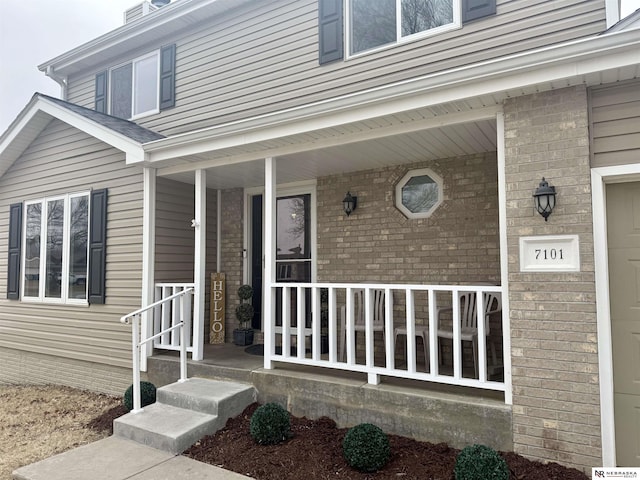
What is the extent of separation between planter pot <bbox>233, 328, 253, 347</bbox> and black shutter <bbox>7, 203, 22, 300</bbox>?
3.72 m

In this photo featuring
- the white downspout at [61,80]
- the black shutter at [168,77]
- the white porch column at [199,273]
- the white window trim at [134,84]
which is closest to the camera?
the white porch column at [199,273]

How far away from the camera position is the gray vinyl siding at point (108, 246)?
224 inches

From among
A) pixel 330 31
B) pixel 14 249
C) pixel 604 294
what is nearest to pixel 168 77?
pixel 330 31

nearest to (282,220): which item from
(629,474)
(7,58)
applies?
(629,474)

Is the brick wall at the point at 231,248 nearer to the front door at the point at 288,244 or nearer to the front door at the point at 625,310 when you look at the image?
the front door at the point at 288,244

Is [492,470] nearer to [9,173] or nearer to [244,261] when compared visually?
→ [244,261]

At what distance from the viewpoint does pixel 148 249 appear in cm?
554

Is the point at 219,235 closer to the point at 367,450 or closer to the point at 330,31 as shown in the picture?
the point at 330,31

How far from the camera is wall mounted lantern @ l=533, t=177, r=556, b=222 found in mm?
3145

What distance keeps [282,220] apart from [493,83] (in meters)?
3.75

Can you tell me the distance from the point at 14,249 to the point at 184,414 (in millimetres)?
4793

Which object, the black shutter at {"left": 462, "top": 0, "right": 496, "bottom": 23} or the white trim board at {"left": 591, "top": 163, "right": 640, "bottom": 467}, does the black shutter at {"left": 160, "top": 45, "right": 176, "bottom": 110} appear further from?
the white trim board at {"left": 591, "top": 163, "right": 640, "bottom": 467}

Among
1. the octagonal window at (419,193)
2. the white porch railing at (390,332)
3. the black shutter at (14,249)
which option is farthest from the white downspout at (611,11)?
the black shutter at (14,249)

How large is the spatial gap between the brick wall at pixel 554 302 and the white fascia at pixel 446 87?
0.22 m
